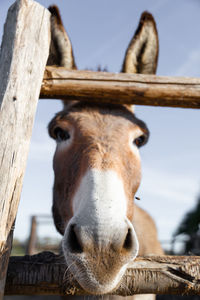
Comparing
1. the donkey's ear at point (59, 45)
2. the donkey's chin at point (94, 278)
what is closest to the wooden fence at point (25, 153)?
the donkey's chin at point (94, 278)

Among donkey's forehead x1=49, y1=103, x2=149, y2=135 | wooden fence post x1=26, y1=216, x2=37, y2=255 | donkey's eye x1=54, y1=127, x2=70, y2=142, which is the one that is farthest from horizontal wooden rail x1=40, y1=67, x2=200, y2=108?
wooden fence post x1=26, y1=216, x2=37, y2=255

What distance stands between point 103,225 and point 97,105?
1.46 metres

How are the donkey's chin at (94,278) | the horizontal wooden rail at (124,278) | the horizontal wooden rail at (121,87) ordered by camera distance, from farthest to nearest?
the horizontal wooden rail at (121,87) → the horizontal wooden rail at (124,278) → the donkey's chin at (94,278)

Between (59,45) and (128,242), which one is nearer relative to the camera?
(128,242)

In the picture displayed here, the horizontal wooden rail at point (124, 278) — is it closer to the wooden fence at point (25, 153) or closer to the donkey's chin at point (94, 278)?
the wooden fence at point (25, 153)

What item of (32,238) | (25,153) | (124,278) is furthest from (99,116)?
(32,238)

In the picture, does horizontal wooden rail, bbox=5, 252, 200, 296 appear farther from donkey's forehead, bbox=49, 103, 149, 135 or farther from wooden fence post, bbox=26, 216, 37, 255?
wooden fence post, bbox=26, 216, 37, 255

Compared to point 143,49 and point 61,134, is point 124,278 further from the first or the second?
point 143,49

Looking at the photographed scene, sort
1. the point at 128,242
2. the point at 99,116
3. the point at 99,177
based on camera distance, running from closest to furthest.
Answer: the point at 128,242 < the point at 99,177 < the point at 99,116

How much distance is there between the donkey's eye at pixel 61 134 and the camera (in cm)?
264

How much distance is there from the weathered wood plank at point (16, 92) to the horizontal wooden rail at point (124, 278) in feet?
0.59

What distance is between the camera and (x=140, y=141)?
9.27ft

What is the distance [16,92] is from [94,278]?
3.80 feet

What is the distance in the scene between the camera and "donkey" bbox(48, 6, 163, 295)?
4.80ft
